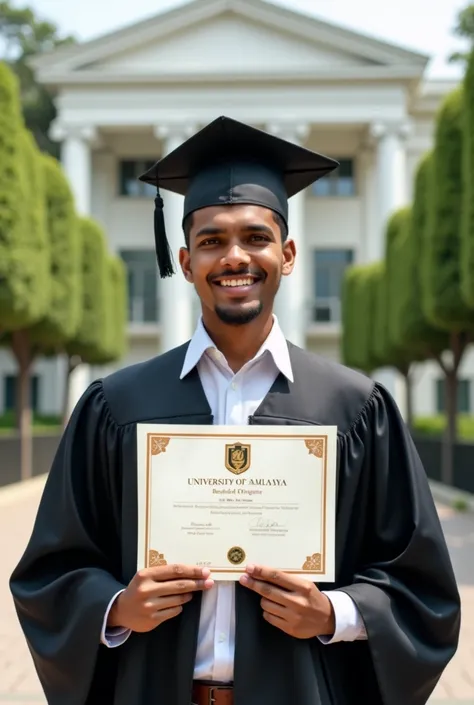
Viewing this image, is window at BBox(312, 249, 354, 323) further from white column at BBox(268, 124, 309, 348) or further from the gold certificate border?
the gold certificate border

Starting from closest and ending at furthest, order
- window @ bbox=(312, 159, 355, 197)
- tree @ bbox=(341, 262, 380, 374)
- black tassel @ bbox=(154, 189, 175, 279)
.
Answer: black tassel @ bbox=(154, 189, 175, 279) < tree @ bbox=(341, 262, 380, 374) < window @ bbox=(312, 159, 355, 197)

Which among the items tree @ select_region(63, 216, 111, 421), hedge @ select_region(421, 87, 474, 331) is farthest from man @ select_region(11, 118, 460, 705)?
tree @ select_region(63, 216, 111, 421)

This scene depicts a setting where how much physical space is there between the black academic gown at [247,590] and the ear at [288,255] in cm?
24

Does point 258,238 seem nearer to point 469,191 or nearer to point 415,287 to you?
point 469,191

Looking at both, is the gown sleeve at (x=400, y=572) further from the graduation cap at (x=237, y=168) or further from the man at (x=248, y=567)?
the graduation cap at (x=237, y=168)

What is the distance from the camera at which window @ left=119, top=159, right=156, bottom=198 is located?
133 feet

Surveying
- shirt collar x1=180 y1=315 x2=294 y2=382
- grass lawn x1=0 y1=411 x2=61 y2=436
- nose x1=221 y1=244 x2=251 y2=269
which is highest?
nose x1=221 y1=244 x2=251 y2=269

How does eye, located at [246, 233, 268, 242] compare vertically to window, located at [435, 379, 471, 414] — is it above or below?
above

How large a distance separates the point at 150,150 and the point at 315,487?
132 feet

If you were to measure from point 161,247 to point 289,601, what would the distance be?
1.18m

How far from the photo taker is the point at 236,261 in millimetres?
2131

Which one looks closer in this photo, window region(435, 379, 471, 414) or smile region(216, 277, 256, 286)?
smile region(216, 277, 256, 286)

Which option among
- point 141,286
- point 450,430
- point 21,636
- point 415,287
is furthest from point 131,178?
point 21,636

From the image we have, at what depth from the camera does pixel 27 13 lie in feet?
164
